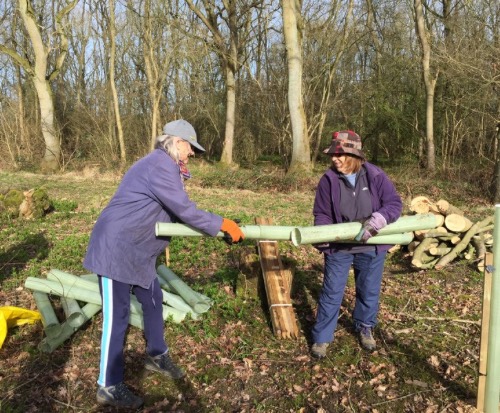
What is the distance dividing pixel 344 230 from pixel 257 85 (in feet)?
67.3

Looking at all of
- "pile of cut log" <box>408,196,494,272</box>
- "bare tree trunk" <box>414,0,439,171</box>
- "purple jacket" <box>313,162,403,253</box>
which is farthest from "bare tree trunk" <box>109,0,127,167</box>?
"purple jacket" <box>313,162,403,253</box>

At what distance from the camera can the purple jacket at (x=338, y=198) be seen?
3629mm

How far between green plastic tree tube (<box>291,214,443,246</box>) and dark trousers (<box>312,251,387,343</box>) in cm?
48

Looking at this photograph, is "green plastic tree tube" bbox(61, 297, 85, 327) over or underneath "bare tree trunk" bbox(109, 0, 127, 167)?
underneath

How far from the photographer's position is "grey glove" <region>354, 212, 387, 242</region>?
320 centimetres

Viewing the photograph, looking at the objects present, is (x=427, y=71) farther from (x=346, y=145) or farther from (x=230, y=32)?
(x=346, y=145)

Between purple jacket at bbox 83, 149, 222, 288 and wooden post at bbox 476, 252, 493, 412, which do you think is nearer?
wooden post at bbox 476, 252, 493, 412

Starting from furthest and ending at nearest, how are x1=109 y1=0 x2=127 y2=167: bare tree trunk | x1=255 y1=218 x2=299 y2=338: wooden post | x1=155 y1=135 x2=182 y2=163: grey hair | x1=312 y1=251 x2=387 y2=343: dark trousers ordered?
x1=109 y1=0 x2=127 y2=167: bare tree trunk → x1=255 y1=218 x2=299 y2=338: wooden post → x1=312 y1=251 x2=387 y2=343: dark trousers → x1=155 y1=135 x2=182 y2=163: grey hair

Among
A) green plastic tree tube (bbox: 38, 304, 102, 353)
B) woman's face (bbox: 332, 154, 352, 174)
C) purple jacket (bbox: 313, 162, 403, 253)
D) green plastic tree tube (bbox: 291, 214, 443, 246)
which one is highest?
woman's face (bbox: 332, 154, 352, 174)

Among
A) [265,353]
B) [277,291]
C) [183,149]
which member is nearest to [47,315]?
[265,353]

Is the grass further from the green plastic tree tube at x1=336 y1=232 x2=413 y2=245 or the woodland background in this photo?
the woodland background

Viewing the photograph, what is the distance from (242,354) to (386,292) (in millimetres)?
2379

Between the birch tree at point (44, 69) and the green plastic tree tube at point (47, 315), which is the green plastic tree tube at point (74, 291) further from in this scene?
the birch tree at point (44, 69)

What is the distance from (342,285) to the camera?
3863 mm
